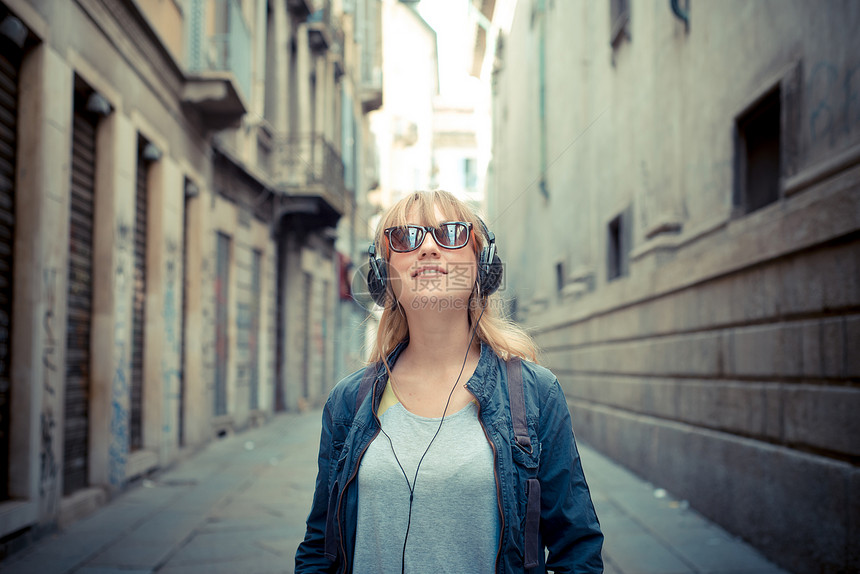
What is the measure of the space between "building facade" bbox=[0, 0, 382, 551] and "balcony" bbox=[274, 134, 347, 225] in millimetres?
51

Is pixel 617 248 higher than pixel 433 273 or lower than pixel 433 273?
higher

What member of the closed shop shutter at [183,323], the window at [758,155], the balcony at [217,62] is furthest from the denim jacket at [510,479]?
the closed shop shutter at [183,323]

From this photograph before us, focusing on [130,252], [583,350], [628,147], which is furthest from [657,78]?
[130,252]

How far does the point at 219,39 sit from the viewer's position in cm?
1098

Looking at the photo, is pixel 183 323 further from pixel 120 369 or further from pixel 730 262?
pixel 730 262

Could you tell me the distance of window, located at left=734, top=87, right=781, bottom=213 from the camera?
597 centimetres

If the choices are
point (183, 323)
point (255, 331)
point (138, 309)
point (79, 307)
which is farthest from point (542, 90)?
point (79, 307)

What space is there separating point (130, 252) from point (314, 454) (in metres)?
3.89

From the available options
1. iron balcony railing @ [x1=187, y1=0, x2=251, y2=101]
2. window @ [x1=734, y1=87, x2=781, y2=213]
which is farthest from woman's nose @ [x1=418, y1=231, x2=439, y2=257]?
iron balcony railing @ [x1=187, y1=0, x2=251, y2=101]

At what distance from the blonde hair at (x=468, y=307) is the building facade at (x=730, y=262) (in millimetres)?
180

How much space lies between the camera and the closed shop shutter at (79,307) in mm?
6617

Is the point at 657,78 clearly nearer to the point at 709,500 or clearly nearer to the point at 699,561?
the point at 709,500

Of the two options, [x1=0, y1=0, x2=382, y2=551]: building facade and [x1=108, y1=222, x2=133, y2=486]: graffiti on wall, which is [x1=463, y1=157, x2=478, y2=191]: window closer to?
[x1=0, y1=0, x2=382, y2=551]: building facade

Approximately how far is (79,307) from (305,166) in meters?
9.01
